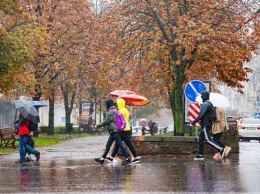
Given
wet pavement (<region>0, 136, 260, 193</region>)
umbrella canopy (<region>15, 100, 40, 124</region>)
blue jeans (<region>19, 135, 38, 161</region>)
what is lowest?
wet pavement (<region>0, 136, 260, 193</region>)

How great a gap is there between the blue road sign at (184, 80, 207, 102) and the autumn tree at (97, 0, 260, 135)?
2.31 metres

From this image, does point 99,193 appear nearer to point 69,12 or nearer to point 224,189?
point 224,189

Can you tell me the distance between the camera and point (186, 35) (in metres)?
25.4

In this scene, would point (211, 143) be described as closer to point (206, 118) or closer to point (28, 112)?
point (206, 118)

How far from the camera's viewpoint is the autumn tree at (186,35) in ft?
84.6

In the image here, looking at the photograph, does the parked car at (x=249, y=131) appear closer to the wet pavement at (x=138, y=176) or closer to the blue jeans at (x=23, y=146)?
the wet pavement at (x=138, y=176)

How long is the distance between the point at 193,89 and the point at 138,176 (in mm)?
8853

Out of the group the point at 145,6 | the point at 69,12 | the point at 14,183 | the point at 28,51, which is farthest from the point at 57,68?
the point at 14,183

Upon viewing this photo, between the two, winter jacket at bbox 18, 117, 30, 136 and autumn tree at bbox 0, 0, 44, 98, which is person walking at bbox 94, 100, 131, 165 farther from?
autumn tree at bbox 0, 0, 44, 98

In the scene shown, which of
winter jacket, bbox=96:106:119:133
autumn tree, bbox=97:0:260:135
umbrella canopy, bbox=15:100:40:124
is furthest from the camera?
autumn tree, bbox=97:0:260:135

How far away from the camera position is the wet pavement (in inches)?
476

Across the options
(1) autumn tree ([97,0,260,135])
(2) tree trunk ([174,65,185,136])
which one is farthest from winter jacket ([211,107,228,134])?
(2) tree trunk ([174,65,185,136])

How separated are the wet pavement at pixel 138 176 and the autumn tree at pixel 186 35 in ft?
22.0

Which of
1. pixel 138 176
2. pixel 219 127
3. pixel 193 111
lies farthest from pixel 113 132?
pixel 193 111
